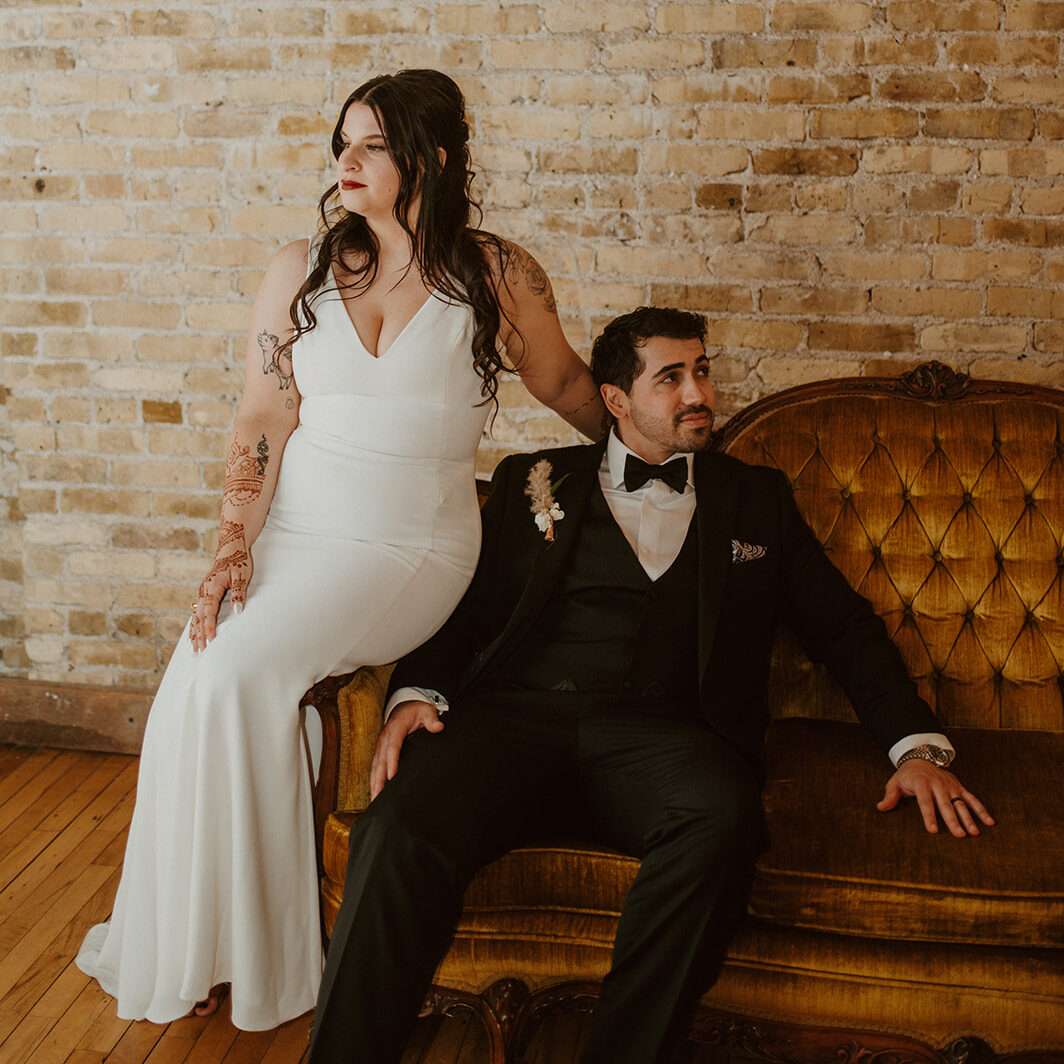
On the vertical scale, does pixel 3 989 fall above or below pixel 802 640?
below

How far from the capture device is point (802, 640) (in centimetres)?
244

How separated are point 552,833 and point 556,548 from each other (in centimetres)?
60

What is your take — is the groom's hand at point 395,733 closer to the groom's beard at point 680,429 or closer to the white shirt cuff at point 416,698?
the white shirt cuff at point 416,698

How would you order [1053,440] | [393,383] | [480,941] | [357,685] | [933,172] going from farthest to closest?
1. [933,172]
2. [1053,440]
3. [393,383]
4. [357,685]
5. [480,941]

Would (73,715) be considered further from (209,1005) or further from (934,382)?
(934,382)

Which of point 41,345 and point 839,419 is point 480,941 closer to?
point 839,419

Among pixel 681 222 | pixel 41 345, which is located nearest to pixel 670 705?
pixel 681 222

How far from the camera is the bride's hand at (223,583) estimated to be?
6.93ft

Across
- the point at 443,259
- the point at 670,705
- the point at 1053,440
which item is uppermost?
the point at 443,259

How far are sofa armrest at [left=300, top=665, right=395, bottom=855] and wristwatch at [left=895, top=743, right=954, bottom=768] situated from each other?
99 centimetres

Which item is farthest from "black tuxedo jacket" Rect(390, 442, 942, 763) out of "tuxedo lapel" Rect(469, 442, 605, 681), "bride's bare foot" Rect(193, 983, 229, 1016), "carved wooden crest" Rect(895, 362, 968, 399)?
"bride's bare foot" Rect(193, 983, 229, 1016)

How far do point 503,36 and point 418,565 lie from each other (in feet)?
4.97

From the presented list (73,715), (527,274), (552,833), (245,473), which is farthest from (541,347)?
(73,715)

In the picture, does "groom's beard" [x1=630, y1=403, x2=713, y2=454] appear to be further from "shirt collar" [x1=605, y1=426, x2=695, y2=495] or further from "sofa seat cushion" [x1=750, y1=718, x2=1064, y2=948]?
"sofa seat cushion" [x1=750, y1=718, x2=1064, y2=948]
